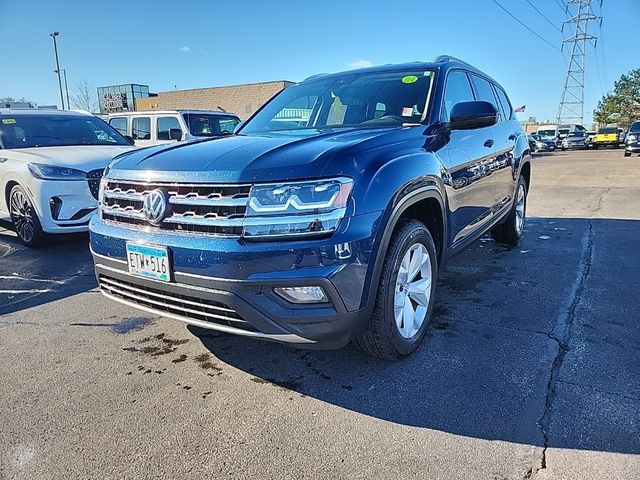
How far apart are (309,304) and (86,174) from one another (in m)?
4.36

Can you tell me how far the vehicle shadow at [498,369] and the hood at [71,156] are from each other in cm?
328

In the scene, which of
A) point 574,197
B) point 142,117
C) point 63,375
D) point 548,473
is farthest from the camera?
point 142,117

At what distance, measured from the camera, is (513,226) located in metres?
5.65

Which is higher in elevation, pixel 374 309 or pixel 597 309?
pixel 374 309

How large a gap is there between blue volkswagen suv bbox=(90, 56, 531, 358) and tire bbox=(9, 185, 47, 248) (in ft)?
11.1

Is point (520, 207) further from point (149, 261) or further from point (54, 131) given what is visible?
point (54, 131)

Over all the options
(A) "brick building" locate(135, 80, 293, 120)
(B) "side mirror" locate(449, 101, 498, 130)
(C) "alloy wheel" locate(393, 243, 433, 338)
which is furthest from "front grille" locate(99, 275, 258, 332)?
(A) "brick building" locate(135, 80, 293, 120)

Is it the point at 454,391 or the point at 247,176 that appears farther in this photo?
the point at 454,391

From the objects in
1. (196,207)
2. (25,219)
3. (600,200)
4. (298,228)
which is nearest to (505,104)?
(298,228)

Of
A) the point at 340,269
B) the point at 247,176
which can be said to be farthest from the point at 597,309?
the point at 247,176

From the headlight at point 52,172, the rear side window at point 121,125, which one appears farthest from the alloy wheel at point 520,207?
the rear side window at point 121,125

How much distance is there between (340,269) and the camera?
89.9 inches

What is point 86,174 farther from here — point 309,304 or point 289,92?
point 309,304

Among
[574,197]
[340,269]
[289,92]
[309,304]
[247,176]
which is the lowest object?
[574,197]
